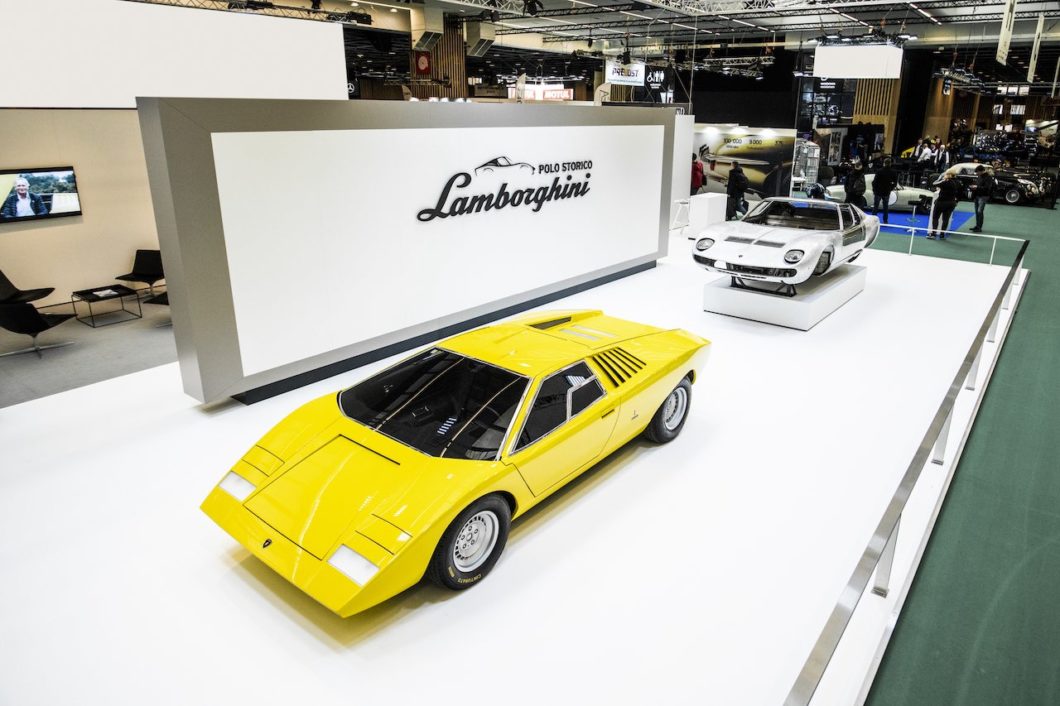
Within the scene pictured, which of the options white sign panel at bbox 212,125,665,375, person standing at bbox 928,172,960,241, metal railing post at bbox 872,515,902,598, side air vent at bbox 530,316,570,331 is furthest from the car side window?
person standing at bbox 928,172,960,241

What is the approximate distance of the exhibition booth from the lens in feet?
10.3

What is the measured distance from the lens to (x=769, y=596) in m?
3.52

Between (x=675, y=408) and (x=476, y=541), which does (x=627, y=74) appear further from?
(x=476, y=541)

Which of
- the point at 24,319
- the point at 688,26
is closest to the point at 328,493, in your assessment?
the point at 24,319

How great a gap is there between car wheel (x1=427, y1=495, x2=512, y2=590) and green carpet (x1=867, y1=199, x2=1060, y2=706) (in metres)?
1.93

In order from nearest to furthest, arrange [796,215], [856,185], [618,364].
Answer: [618,364]
[796,215]
[856,185]

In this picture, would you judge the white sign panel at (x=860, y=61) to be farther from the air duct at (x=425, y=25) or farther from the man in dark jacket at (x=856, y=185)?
the air duct at (x=425, y=25)

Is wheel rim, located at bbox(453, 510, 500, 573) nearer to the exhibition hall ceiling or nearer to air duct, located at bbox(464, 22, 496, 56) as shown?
the exhibition hall ceiling

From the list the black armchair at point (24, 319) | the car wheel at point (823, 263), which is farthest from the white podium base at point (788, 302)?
the black armchair at point (24, 319)

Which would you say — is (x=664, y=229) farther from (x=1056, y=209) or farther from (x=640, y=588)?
(x=1056, y=209)

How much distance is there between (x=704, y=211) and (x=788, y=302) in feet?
19.4

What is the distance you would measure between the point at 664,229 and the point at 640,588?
842 cm

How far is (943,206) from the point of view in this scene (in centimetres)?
1303

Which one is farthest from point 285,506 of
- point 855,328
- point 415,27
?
point 415,27
